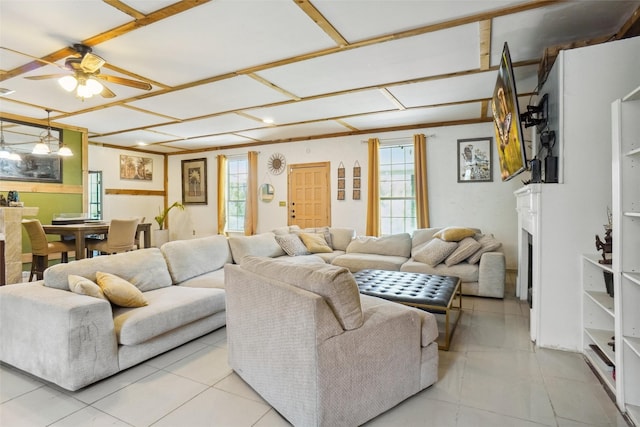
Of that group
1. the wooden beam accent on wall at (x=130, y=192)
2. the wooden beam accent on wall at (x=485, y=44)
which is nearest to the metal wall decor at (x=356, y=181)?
the wooden beam accent on wall at (x=485, y=44)

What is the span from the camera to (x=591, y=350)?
250 cm

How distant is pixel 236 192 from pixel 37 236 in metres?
4.06

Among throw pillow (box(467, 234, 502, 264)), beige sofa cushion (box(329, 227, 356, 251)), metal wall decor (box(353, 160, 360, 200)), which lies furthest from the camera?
metal wall decor (box(353, 160, 360, 200))

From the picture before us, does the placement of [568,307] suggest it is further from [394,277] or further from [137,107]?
[137,107]

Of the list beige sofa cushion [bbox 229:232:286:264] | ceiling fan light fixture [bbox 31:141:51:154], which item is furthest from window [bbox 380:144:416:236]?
ceiling fan light fixture [bbox 31:141:51:154]

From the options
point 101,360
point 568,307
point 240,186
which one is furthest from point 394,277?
point 240,186

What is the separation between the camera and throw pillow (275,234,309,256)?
500 centimetres

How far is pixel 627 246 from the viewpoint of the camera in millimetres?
1803

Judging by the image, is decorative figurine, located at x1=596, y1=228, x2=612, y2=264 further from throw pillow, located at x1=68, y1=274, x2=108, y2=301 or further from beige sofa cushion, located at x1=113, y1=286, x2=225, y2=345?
throw pillow, located at x1=68, y1=274, x2=108, y2=301

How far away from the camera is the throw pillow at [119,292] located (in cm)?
246

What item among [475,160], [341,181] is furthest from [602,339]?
[341,181]

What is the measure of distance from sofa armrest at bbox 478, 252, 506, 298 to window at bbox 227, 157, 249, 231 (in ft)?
17.8

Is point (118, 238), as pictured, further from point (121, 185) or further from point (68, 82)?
point (121, 185)

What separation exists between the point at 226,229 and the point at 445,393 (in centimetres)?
679
